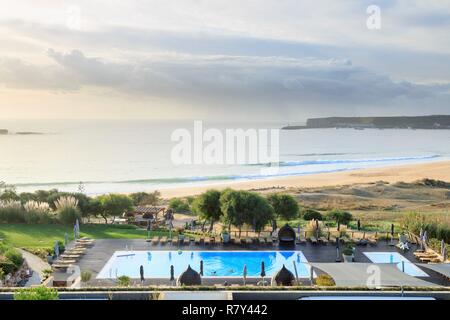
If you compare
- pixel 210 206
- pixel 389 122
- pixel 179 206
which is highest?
pixel 389 122

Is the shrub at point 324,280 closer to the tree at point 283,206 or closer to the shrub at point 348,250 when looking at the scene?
the shrub at point 348,250

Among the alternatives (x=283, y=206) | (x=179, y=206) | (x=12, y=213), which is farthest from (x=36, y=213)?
(x=283, y=206)

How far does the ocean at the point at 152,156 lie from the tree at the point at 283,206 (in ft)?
44.1

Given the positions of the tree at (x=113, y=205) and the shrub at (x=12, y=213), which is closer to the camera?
the shrub at (x=12, y=213)

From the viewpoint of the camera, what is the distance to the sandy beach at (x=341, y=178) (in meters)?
26.4

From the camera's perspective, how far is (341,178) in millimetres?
28547

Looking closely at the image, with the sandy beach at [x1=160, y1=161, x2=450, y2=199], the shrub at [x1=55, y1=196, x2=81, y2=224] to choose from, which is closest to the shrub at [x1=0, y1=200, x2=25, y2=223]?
the shrub at [x1=55, y1=196, x2=81, y2=224]

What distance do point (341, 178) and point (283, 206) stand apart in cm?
1522

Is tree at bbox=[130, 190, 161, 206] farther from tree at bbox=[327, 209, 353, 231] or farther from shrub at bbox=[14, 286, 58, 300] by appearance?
shrub at bbox=[14, 286, 58, 300]

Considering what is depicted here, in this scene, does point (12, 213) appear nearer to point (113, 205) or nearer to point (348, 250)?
point (113, 205)

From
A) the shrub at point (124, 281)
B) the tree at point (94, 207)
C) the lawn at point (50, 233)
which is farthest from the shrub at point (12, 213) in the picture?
the shrub at point (124, 281)

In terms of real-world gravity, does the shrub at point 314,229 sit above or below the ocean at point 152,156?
below

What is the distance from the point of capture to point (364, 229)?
13469 millimetres
